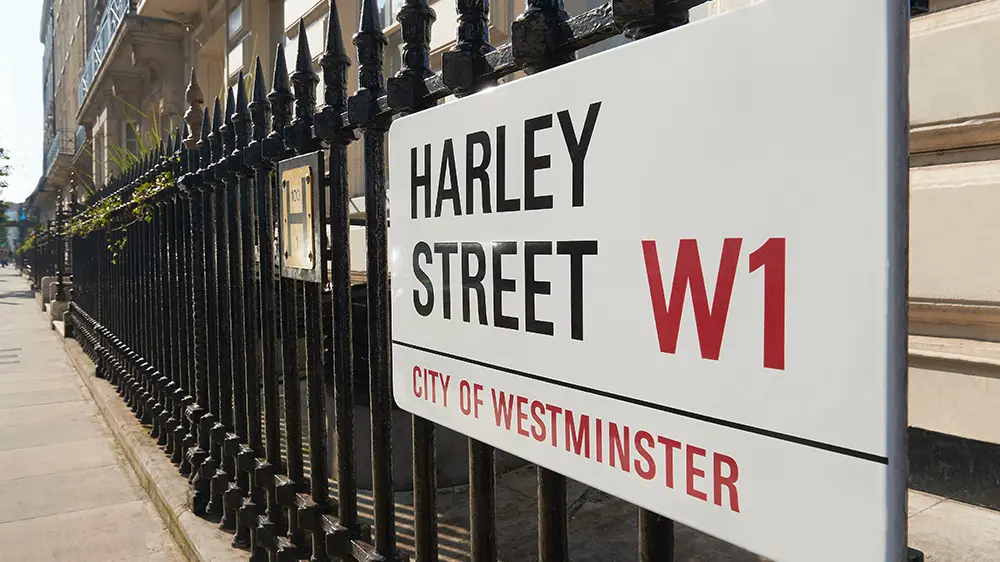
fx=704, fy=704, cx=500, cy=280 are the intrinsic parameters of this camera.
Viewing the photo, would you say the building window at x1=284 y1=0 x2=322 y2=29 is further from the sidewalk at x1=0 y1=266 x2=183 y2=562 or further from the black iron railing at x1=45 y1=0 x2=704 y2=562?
the sidewalk at x1=0 y1=266 x2=183 y2=562

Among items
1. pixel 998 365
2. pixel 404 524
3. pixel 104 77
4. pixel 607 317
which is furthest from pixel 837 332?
pixel 104 77

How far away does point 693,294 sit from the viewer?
1.05m

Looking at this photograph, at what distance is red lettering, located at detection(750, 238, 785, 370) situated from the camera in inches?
36.9

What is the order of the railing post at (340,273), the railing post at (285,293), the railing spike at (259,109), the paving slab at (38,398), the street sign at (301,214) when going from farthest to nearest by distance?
the paving slab at (38,398) < the railing spike at (259,109) < the railing post at (285,293) < the street sign at (301,214) < the railing post at (340,273)

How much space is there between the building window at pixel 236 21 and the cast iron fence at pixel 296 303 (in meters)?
7.28

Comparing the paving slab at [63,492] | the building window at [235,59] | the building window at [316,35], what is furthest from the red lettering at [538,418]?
the building window at [235,59]

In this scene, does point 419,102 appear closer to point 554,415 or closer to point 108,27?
point 554,415

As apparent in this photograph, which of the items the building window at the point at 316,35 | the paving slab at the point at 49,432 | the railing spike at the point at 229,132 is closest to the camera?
the railing spike at the point at 229,132

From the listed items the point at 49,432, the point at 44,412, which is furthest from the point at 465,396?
the point at 44,412

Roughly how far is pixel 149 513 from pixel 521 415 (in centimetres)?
318

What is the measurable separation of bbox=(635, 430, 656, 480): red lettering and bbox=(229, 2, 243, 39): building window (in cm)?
1170

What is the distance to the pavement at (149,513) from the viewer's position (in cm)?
259

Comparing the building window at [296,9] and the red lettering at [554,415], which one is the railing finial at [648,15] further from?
the building window at [296,9]

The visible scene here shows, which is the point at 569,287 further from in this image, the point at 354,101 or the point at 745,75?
→ the point at 354,101
